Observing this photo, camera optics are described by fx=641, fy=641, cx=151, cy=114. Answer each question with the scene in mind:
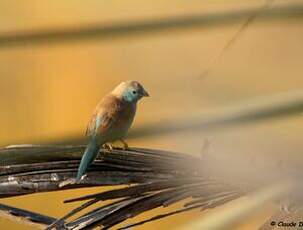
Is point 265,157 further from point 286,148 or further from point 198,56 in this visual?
point 198,56

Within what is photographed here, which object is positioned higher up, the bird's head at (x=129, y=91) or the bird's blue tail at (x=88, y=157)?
the bird's head at (x=129, y=91)

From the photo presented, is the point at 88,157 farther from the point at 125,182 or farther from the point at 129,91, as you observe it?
the point at 129,91

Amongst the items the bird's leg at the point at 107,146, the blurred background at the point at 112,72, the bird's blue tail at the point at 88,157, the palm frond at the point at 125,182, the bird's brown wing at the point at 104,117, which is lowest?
the palm frond at the point at 125,182

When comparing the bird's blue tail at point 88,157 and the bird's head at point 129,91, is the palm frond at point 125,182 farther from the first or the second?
the bird's head at point 129,91

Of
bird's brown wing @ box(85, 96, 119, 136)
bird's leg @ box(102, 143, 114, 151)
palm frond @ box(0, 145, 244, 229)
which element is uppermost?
bird's brown wing @ box(85, 96, 119, 136)

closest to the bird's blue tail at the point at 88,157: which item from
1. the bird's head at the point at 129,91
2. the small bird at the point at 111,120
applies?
the small bird at the point at 111,120

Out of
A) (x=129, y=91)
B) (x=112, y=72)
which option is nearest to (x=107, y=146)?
(x=129, y=91)

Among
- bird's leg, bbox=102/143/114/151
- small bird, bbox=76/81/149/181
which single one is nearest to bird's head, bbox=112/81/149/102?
small bird, bbox=76/81/149/181

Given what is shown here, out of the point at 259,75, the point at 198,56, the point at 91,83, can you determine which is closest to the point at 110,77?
the point at 91,83

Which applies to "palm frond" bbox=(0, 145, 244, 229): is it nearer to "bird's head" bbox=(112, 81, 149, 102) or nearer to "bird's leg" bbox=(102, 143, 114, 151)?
"bird's leg" bbox=(102, 143, 114, 151)
